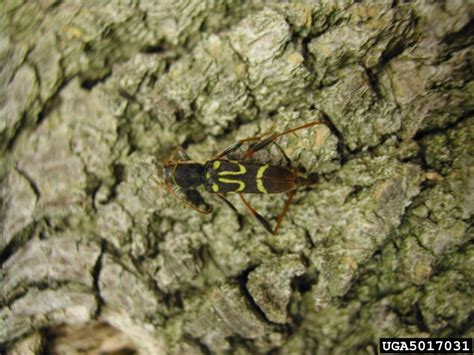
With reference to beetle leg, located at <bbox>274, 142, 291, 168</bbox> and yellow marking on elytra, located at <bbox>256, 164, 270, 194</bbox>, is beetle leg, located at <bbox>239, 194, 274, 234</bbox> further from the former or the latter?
beetle leg, located at <bbox>274, 142, 291, 168</bbox>

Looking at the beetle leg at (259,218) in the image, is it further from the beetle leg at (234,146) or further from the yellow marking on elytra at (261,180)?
the beetle leg at (234,146)

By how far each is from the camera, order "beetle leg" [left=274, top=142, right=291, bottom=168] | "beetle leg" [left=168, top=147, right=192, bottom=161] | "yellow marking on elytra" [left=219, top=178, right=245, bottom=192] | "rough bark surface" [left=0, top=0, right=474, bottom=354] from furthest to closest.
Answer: "beetle leg" [left=168, top=147, right=192, bottom=161] → "yellow marking on elytra" [left=219, top=178, right=245, bottom=192] → "beetle leg" [left=274, top=142, right=291, bottom=168] → "rough bark surface" [left=0, top=0, right=474, bottom=354]

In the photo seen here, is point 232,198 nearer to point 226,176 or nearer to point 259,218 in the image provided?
point 226,176

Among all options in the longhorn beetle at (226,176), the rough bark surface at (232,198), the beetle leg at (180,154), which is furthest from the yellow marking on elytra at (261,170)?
the beetle leg at (180,154)

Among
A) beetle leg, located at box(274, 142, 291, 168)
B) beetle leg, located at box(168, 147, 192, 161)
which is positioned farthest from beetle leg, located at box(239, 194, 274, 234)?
beetle leg, located at box(168, 147, 192, 161)

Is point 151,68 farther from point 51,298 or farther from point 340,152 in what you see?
point 51,298

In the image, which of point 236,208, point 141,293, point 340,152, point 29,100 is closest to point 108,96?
point 29,100
